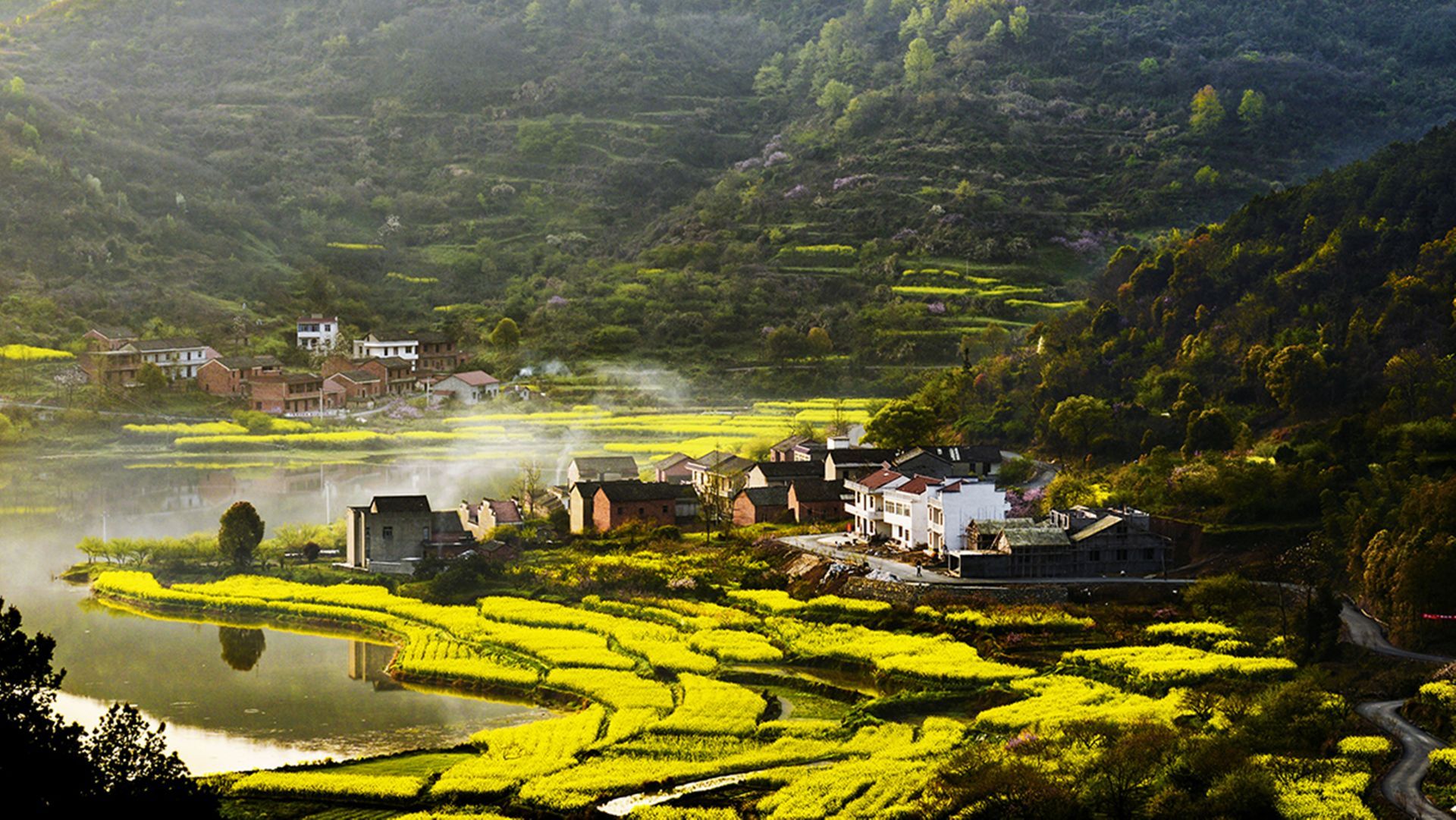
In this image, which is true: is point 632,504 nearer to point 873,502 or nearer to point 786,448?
point 873,502

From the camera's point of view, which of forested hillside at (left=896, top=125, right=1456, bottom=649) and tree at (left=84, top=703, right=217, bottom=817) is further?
forested hillside at (left=896, top=125, right=1456, bottom=649)

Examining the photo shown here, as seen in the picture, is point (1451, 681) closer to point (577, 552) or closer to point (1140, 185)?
point (577, 552)

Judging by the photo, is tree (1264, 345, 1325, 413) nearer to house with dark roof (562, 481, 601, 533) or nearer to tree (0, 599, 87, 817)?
house with dark roof (562, 481, 601, 533)

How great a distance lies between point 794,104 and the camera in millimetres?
98000

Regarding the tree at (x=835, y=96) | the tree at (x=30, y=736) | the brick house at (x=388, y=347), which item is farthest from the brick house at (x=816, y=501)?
the tree at (x=835, y=96)

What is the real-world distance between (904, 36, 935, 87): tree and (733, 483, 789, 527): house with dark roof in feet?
152

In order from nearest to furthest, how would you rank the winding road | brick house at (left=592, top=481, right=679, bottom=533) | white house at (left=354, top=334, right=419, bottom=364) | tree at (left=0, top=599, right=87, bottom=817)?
tree at (left=0, top=599, right=87, bottom=817) < the winding road < brick house at (left=592, top=481, right=679, bottom=533) < white house at (left=354, top=334, right=419, bottom=364)

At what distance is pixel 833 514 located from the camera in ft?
148

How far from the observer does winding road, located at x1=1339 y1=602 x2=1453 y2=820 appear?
22.2 meters

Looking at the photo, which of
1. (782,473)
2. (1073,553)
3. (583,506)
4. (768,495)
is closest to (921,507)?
(1073,553)

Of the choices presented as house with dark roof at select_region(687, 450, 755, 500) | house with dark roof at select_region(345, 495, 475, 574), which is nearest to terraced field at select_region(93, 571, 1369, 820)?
house with dark roof at select_region(345, 495, 475, 574)

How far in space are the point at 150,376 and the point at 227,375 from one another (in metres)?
2.78

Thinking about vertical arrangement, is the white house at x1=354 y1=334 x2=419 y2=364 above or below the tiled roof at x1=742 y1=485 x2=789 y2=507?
above

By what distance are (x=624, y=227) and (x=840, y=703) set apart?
2247 inches
